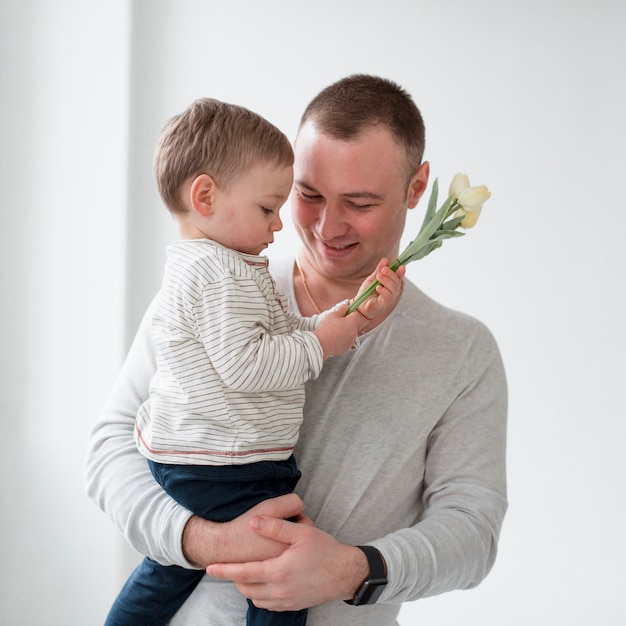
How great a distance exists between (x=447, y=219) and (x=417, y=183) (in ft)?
1.14

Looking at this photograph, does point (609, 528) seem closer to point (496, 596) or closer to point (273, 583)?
point (496, 596)

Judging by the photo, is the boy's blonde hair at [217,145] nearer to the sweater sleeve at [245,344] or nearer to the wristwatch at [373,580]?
the sweater sleeve at [245,344]

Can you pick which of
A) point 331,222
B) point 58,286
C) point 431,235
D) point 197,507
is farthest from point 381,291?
point 58,286

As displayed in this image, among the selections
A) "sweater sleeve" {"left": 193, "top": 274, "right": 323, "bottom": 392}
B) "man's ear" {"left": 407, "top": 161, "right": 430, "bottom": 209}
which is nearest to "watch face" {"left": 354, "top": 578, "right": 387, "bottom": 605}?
"sweater sleeve" {"left": 193, "top": 274, "right": 323, "bottom": 392}

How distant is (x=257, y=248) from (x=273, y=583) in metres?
0.60

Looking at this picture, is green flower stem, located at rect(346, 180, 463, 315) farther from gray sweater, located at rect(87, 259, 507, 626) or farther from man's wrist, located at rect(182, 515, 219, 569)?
man's wrist, located at rect(182, 515, 219, 569)

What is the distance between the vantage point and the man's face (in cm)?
183

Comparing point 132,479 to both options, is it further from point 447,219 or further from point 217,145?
point 447,219

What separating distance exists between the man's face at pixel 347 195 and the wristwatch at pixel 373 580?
0.65 m

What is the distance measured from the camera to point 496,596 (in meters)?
3.28

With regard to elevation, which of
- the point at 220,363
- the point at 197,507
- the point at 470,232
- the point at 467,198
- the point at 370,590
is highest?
the point at 467,198

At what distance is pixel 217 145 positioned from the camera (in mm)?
1532

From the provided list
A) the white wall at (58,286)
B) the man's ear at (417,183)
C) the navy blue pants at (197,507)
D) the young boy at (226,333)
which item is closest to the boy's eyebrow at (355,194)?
the man's ear at (417,183)

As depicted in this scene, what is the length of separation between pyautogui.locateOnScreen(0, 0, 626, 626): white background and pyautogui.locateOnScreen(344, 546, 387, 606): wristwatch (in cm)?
164
